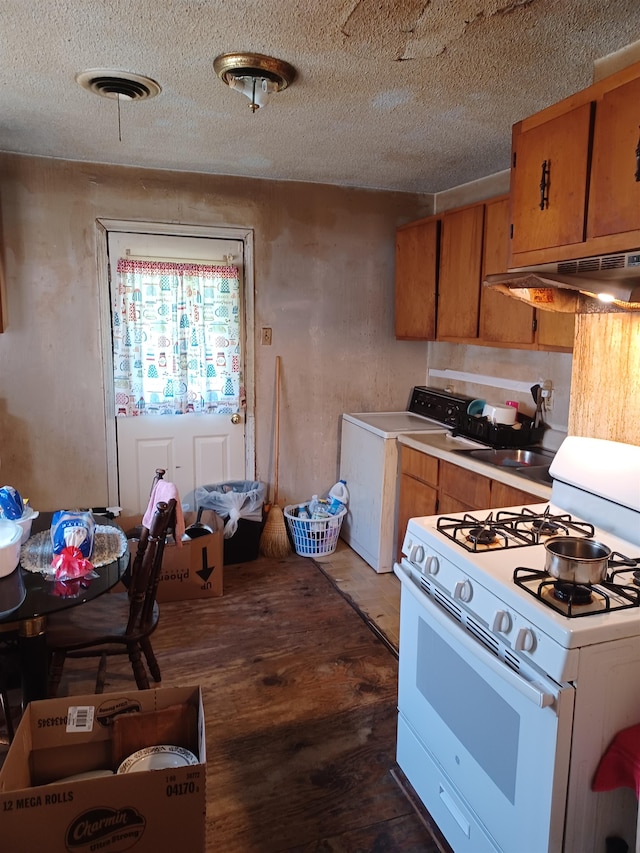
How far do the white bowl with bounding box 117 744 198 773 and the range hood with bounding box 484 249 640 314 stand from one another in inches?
65.5

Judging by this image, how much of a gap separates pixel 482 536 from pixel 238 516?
2244 millimetres

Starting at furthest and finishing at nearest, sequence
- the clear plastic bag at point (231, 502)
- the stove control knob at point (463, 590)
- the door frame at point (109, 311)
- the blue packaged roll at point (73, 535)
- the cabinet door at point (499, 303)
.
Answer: the clear plastic bag at point (231, 502) < the door frame at point (109, 311) < the cabinet door at point (499, 303) < the blue packaged roll at point (73, 535) < the stove control knob at point (463, 590)

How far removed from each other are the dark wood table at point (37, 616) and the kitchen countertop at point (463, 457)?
1656 millimetres

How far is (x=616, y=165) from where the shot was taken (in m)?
1.76

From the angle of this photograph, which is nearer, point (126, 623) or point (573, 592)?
point (573, 592)

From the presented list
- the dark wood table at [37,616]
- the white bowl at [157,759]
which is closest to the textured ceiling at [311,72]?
the dark wood table at [37,616]

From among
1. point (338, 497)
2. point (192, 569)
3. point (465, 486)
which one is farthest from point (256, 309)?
point (465, 486)

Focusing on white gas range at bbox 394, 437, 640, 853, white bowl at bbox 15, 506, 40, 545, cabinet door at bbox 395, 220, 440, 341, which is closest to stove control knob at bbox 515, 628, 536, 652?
white gas range at bbox 394, 437, 640, 853

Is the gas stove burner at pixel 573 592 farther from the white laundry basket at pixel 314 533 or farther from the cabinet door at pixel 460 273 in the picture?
the white laundry basket at pixel 314 533

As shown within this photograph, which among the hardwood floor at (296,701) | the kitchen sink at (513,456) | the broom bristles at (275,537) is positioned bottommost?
the hardwood floor at (296,701)

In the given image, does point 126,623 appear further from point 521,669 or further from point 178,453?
point 178,453

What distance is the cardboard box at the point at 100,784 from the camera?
1.32 metres

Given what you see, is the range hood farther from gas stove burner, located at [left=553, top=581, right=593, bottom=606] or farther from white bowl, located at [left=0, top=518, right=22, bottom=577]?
white bowl, located at [left=0, top=518, right=22, bottom=577]

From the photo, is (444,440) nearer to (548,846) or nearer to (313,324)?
(313,324)
